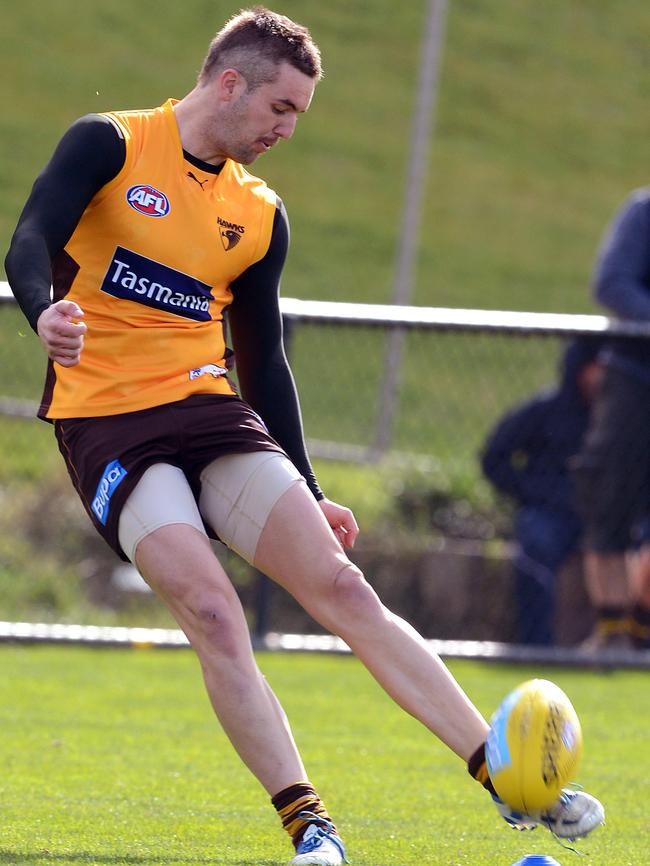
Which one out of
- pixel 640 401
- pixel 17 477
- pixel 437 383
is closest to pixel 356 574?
pixel 640 401

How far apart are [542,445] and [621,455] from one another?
1.71ft

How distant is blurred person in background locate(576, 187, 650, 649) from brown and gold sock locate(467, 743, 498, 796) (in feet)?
13.6

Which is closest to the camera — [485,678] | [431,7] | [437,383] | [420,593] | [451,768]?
[451,768]

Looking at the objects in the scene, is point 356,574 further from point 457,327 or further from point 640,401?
point 640,401

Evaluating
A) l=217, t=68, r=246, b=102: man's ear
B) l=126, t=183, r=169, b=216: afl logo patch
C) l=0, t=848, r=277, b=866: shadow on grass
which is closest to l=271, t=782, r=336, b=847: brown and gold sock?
l=0, t=848, r=277, b=866: shadow on grass

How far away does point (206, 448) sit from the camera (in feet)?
12.9

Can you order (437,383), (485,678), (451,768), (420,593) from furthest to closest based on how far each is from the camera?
(437,383)
(420,593)
(485,678)
(451,768)

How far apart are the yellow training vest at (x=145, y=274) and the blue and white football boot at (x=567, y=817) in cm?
127

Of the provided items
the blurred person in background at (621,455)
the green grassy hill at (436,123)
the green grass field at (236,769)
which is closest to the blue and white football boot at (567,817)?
the green grass field at (236,769)

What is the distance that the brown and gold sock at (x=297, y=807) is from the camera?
3674 mm

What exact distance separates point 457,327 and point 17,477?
3.04 m

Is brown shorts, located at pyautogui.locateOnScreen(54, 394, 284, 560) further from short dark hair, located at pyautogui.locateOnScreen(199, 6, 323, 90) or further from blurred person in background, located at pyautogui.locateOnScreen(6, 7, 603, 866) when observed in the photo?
short dark hair, located at pyautogui.locateOnScreen(199, 6, 323, 90)

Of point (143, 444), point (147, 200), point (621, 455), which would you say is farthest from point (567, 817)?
point (621, 455)

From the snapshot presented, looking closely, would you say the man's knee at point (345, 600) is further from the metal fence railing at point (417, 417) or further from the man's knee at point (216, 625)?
the metal fence railing at point (417, 417)
